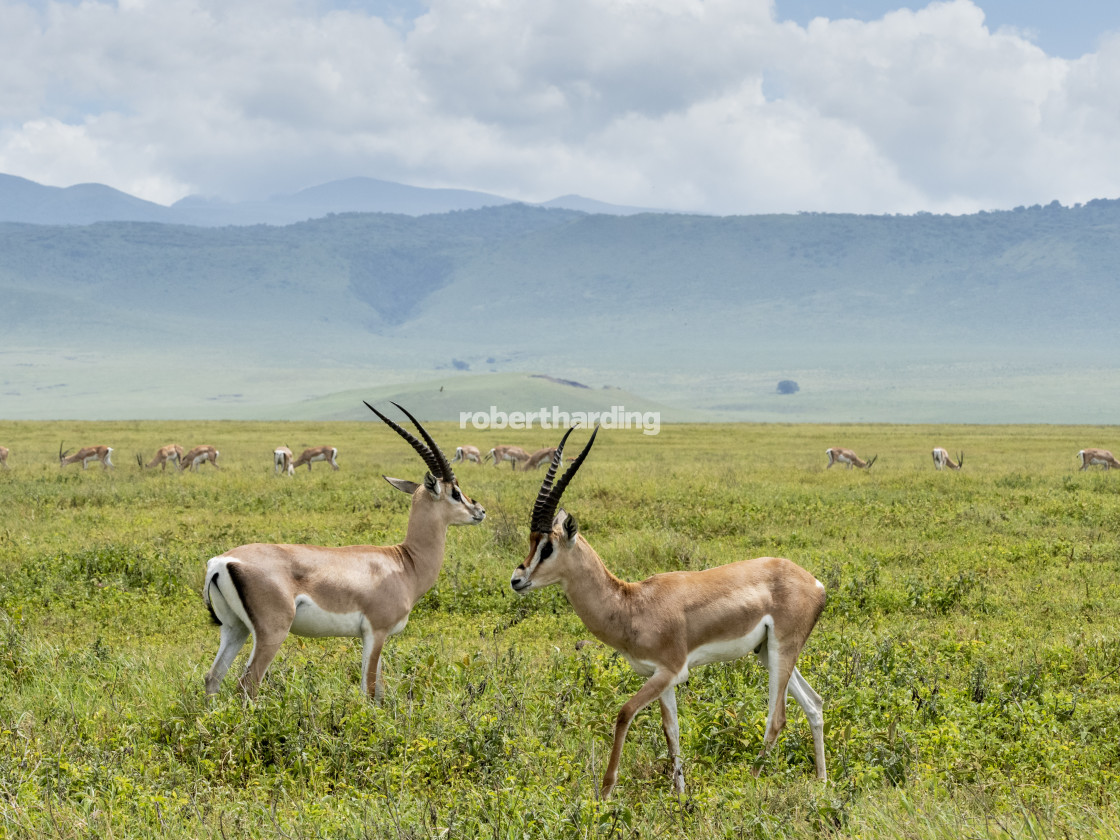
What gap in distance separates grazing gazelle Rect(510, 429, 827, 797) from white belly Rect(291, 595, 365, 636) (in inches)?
63.5

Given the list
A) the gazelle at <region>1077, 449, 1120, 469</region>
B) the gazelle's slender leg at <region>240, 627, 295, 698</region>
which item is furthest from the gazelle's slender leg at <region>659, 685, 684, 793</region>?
the gazelle at <region>1077, 449, 1120, 469</region>

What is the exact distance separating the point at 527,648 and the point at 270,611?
8.92 feet

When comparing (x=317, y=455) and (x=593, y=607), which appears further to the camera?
(x=317, y=455)

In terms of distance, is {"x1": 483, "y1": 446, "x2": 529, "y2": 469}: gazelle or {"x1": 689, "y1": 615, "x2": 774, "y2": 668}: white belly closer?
{"x1": 689, "y1": 615, "x2": 774, "y2": 668}: white belly

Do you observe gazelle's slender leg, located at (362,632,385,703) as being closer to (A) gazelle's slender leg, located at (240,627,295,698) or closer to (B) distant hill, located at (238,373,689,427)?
(A) gazelle's slender leg, located at (240,627,295,698)

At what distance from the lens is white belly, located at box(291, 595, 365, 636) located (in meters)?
6.93

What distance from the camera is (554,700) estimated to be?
682cm

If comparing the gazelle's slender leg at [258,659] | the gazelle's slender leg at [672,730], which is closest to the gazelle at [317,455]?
the gazelle's slender leg at [258,659]

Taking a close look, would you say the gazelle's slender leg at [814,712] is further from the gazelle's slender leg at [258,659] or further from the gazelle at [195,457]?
the gazelle at [195,457]

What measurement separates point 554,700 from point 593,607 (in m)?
1.13

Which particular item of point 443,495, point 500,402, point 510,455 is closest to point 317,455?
point 510,455

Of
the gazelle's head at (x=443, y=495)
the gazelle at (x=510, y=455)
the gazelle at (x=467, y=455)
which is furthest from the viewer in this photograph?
the gazelle at (x=467, y=455)

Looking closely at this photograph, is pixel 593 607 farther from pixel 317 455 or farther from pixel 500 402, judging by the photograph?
pixel 500 402

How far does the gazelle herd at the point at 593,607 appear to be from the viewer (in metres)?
5.88
